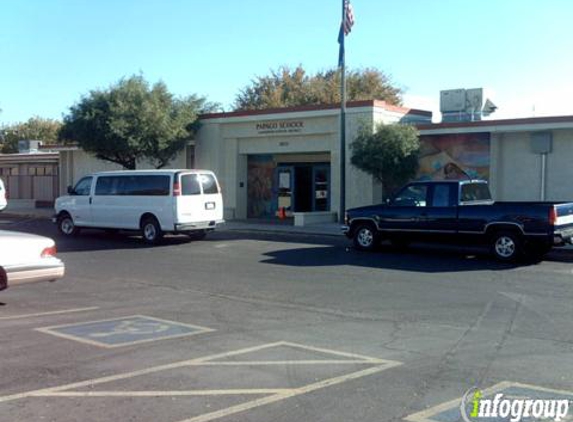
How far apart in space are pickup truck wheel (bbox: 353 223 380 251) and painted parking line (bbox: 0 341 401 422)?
10.0m

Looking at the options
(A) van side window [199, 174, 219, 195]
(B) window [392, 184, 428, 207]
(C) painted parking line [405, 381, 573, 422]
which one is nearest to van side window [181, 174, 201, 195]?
(A) van side window [199, 174, 219, 195]

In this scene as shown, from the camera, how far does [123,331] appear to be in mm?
8695

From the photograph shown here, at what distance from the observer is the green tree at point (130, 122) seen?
96.0ft

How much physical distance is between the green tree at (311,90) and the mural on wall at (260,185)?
18.6 meters

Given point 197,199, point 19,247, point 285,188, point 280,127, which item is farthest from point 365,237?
Result: point 285,188

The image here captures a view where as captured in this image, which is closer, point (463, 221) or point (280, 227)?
point (463, 221)

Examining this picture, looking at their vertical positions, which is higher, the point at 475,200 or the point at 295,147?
the point at 295,147

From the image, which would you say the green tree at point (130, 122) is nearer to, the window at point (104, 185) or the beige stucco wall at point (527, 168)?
the window at point (104, 185)

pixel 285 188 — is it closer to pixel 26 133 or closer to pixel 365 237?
pixel 365 237

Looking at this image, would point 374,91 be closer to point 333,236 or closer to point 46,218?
point 46,218

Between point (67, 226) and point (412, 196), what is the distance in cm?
1113

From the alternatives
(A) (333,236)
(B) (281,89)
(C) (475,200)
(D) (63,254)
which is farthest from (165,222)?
(B) (281,89)

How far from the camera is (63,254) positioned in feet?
57.3

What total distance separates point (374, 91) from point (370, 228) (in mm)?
36083
